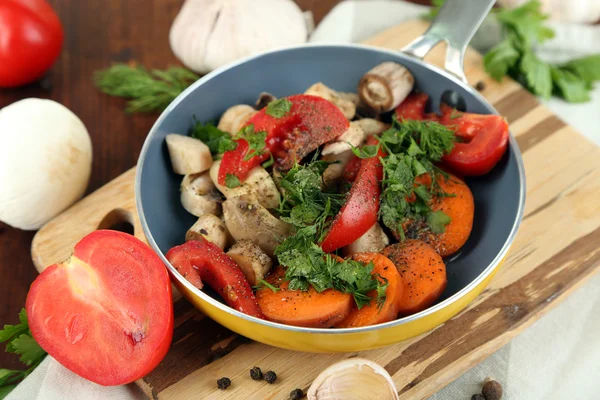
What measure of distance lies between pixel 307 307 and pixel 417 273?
33 cm

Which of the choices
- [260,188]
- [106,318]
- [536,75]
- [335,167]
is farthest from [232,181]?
[536,75]

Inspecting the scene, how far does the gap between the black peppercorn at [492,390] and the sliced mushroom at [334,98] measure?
929 millimetres

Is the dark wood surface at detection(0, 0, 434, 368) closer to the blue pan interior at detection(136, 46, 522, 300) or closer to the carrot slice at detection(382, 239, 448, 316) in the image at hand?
the blue pan interior at detection(136, 46, 522, 300)

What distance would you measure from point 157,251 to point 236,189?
31 centimetres

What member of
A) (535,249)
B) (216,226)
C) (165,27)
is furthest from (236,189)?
(165,27)

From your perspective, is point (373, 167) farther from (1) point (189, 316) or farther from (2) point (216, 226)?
(1) point (189, 316)

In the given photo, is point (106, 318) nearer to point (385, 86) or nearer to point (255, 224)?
point (255, 224)

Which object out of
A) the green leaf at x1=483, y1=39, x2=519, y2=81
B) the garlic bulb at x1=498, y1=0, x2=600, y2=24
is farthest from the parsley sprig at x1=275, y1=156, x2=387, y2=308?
the garlic bulb at x1=498, y1=0, x2=600, y2=24

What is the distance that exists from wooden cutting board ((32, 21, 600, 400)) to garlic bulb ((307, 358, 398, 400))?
0.14m

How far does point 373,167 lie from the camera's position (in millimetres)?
1786

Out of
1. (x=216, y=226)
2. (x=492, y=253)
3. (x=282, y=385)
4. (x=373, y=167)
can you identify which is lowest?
(x=282, y=385)

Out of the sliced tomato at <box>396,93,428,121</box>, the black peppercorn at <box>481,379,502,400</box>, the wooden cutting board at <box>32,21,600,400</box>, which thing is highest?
the sliced tomato at <box>396,93,428,121</box>

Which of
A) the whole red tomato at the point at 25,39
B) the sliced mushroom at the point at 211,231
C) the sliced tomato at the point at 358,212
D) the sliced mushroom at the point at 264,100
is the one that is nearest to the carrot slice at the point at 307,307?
the sliced tomato at the point at 358,212

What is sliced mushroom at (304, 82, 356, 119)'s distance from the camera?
6.73 ft
